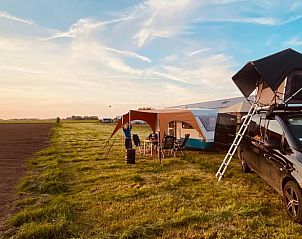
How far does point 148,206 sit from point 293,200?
248 centimetres

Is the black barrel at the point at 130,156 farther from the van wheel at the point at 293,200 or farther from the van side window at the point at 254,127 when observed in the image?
the van wheel at the point at 293,200

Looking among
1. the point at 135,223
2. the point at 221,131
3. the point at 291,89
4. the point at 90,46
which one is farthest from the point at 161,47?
the point at 135,223

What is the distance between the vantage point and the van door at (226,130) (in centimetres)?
1047

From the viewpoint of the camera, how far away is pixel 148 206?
5398mm

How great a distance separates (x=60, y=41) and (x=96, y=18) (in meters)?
2.50

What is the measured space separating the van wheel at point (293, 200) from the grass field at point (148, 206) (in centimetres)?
15

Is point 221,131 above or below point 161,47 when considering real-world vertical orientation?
below

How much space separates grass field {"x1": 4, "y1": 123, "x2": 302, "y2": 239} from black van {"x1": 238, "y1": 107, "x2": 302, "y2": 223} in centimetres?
41

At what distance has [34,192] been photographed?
6.59m

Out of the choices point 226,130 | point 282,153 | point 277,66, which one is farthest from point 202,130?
point 282,153

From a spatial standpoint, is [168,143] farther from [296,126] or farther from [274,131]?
[296,126]

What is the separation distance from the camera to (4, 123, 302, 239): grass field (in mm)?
4270

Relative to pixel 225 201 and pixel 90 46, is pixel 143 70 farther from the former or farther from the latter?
pixel 225 201

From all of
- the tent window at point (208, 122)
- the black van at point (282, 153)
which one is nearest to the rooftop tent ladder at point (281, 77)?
the black van at point (282, 153)
